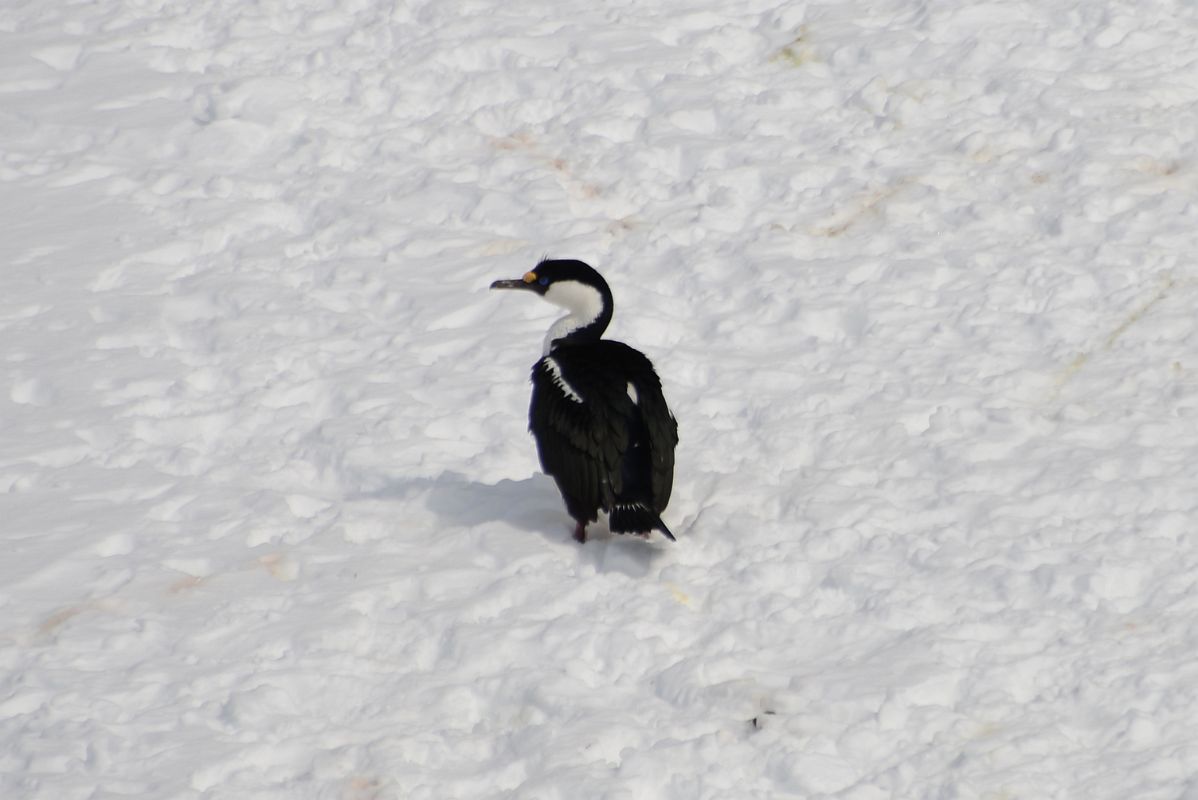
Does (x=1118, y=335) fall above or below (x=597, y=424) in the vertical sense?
below

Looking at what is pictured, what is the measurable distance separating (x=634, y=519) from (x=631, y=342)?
224 centimetres

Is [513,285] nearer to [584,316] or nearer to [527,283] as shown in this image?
[527,283]

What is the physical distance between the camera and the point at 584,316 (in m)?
7.50

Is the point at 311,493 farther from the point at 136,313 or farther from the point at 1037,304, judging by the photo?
the point at 1037,304

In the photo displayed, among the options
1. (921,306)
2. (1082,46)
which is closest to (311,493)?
(921,306)

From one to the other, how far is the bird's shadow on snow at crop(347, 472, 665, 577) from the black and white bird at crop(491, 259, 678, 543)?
0.12 meters

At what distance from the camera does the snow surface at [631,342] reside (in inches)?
238

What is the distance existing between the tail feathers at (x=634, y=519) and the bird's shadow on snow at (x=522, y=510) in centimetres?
21

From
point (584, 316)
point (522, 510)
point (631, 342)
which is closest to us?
point (584, 316)

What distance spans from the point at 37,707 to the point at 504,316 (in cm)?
388

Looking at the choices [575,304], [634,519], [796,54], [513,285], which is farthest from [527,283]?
[796,54]

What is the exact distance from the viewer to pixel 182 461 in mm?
8125

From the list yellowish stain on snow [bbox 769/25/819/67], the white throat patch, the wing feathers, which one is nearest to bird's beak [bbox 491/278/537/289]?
the white throat patch

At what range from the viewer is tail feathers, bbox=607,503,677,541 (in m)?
6.96
